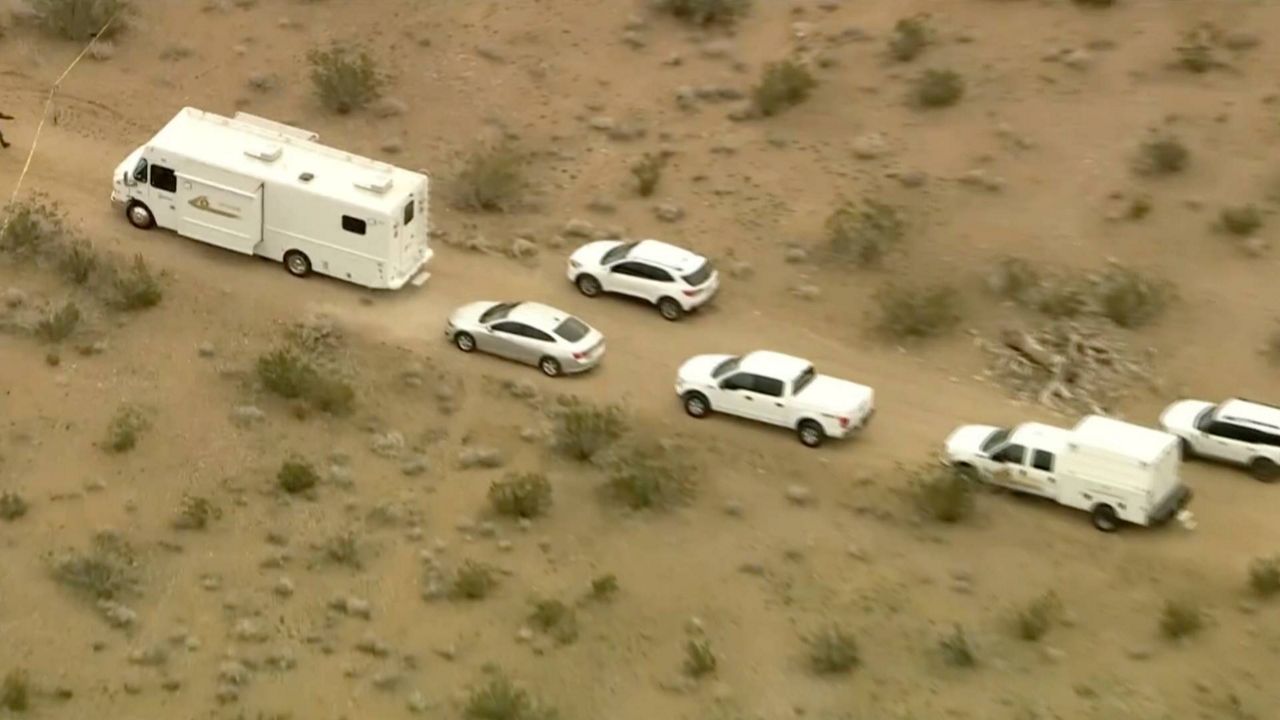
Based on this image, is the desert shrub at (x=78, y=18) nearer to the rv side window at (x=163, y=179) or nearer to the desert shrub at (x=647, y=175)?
the rv side window at (x=163, y=179)

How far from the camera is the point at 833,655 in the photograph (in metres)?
29.3

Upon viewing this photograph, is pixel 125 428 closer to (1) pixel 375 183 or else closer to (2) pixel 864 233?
(1) pixel 375 183

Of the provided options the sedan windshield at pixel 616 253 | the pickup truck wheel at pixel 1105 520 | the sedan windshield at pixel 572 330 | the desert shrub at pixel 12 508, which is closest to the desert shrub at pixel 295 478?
the desert shrub at pixel 12 508

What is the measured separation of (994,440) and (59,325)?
1591cm

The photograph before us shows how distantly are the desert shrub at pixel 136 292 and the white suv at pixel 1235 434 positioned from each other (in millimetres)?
17525

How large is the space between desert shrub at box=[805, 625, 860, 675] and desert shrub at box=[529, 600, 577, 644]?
344 centimetres

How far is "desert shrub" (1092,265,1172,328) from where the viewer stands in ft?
124

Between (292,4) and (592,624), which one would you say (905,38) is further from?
(592,624)

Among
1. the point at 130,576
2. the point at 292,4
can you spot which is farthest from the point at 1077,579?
the point at 292,4

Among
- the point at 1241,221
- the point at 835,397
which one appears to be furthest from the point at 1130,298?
the point at 835,397

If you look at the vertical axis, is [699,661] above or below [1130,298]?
below

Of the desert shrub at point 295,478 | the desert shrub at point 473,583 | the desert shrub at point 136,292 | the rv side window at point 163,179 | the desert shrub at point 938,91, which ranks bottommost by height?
the desert shrub at point 136,292

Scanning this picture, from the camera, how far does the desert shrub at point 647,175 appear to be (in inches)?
1622

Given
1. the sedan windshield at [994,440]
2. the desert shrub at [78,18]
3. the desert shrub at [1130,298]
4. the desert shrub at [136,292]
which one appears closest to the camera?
the sedan windshield at [994,440]
